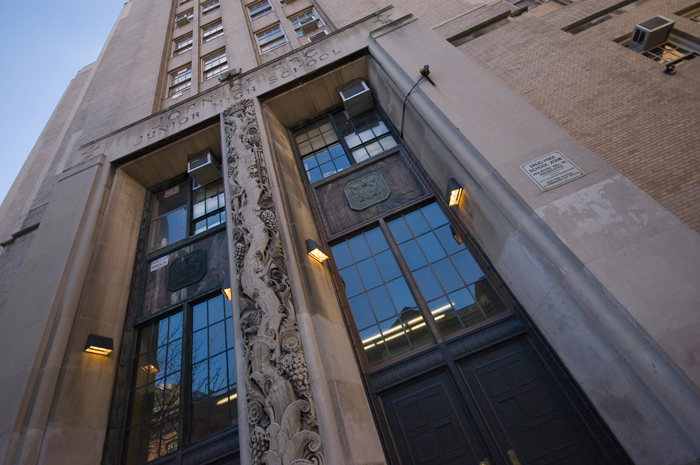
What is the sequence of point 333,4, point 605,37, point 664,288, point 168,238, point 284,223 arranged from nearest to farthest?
1. point 664,288
2. point 284,223
3. point 605,37
4. point 168,238
5. point 333,4

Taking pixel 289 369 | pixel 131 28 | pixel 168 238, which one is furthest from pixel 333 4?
pixel 289 369

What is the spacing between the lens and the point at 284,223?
716 centimetres

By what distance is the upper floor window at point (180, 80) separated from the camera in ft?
51.6

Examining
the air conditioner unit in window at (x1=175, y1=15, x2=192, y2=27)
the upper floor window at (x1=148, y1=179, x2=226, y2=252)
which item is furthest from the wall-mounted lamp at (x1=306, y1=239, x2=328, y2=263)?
the air conditioner unit in window at (x1=175, y1=15, x2=192, y2=27)

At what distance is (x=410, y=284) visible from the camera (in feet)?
→ 23.7

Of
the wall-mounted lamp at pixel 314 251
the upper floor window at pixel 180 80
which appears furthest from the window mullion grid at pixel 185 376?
the upper floor window at pixel 180 80

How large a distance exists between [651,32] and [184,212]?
533 inches

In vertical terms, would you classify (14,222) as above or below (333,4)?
below

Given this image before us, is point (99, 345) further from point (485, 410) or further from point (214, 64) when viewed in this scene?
point (214, 64)

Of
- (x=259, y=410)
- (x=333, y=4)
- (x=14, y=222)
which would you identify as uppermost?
(x=333, y=4)

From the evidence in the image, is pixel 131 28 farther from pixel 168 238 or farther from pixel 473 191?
pixel 473 191

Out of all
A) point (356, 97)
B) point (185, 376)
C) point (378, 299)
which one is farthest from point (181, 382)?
point (356, 97)

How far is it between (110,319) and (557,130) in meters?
10.1

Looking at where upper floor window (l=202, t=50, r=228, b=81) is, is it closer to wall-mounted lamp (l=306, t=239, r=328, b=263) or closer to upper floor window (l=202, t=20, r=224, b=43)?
upper floor window (l=202, t=20, r=224, b=43)
